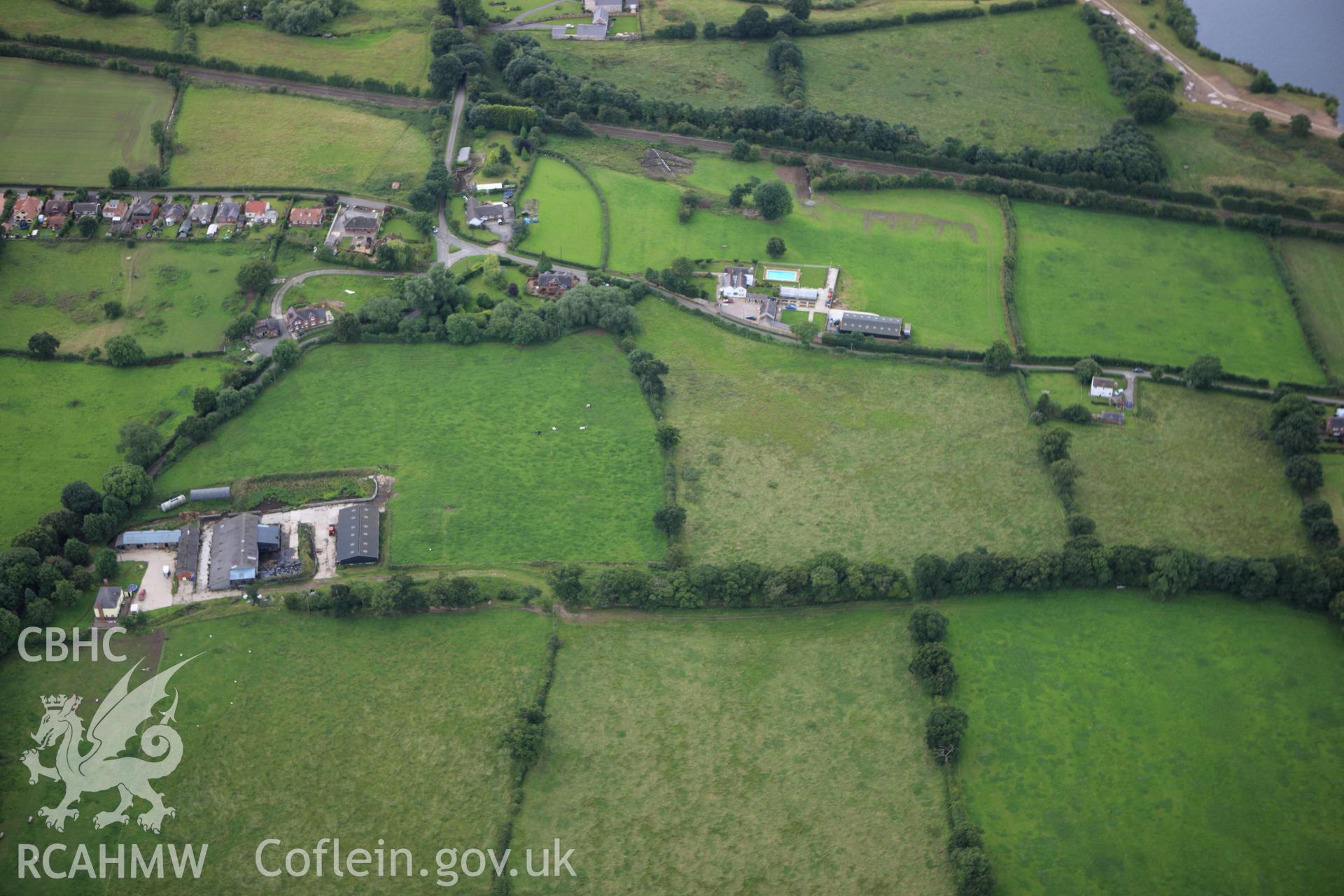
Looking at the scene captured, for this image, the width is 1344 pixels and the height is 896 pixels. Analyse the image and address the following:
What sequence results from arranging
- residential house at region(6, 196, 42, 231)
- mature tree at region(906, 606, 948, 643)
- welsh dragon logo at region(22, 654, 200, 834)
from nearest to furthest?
welsh dragon logo at region(22, 654, 200, 834)
mature tree at region(906, 606, 948, 643)
residential house at region(6, 196, 42, 231)

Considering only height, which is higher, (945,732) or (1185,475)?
(1185,475)

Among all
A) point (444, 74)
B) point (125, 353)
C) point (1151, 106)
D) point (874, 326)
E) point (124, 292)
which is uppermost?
point (444, 74)

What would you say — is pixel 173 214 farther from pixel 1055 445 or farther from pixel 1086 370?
pixel 1086 370

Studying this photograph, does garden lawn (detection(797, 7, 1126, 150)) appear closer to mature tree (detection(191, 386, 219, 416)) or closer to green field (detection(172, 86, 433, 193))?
green field (detection(172, 86, 433, 193))

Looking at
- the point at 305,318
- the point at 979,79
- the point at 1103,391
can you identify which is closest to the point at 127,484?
the point at 305,318

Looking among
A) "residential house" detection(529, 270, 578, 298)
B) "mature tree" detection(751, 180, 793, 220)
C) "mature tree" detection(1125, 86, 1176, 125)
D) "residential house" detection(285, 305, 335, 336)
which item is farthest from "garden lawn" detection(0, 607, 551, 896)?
"mature tree" detection(1125, 86, 1176, 125)

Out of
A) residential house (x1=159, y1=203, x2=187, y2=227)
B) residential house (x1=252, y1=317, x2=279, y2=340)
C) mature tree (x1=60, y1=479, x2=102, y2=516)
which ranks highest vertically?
residential house (x1=159, y1=203, x2=187, y2=227)
